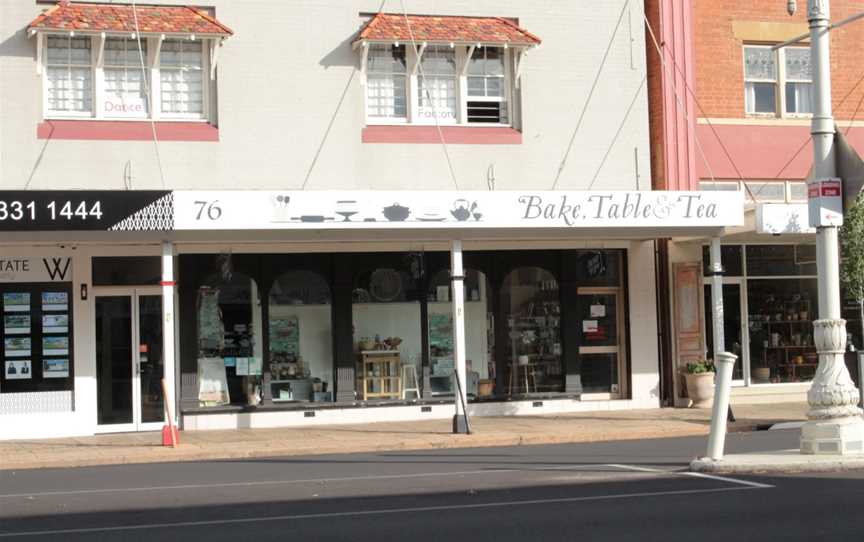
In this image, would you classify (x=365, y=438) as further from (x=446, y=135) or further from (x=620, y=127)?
(x=620, y=127)

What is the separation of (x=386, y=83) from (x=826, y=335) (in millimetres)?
9984

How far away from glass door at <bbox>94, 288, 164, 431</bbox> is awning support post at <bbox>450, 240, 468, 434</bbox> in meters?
5.19

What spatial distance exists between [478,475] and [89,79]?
10.6m

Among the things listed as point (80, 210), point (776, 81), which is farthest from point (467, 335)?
point (776, 81)

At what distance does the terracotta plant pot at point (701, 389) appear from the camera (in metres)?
21.3

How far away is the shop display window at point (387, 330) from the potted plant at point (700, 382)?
5.14 metres

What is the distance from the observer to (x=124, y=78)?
19.7 metres

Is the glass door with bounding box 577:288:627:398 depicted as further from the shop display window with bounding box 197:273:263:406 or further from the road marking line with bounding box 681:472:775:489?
the road marking line with bounding box 681:472:775:489

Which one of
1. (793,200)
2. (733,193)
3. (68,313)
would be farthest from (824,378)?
(68,313)

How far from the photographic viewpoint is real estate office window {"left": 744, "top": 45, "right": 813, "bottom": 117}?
22828 millimetres

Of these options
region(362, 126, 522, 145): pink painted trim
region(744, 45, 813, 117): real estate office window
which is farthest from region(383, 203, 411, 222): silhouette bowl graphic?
region(744, 45, 813, 117): real estate office window

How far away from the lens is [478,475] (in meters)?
13.4

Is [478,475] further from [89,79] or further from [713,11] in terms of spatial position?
[713,11]

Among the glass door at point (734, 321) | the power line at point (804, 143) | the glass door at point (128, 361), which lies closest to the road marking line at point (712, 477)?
the glass door at point (128, 361)
